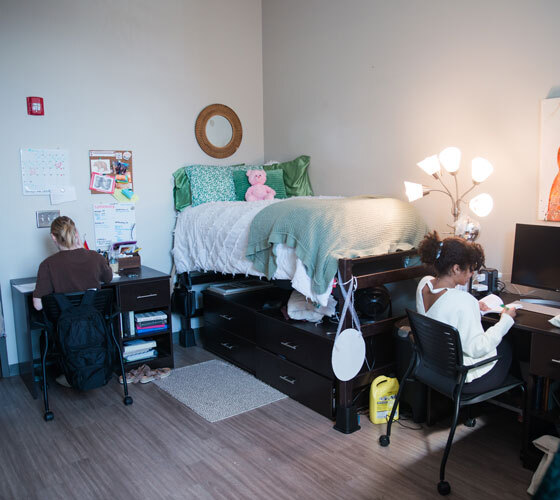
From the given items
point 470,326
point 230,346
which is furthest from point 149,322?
point 470,326

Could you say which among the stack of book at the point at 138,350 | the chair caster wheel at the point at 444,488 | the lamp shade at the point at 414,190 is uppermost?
the lamp shade at the point at 414,190

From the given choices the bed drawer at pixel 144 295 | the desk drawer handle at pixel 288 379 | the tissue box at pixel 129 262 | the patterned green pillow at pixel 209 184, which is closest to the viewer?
the desk drawer handle at pixel 288 379

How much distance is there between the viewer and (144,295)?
10.3ft

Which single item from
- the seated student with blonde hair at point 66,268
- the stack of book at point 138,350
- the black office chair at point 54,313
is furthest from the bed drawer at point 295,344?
the seated student with blonde hair at point 66,268

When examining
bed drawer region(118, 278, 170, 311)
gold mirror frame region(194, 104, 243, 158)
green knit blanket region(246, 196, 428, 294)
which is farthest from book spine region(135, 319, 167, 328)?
gold mirror frame region(194, 104, 243, 158)

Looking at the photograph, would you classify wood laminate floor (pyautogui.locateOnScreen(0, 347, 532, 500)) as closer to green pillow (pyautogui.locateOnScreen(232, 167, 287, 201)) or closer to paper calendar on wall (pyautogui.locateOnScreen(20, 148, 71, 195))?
paper calendar on wall (pyautogui.locateOnScreen(20, 148, 71, 195))

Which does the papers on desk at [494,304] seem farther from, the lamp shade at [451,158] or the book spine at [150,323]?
the book spine at [150,323]

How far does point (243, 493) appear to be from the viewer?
198cm

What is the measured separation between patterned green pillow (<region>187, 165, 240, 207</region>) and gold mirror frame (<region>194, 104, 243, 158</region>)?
233 mm

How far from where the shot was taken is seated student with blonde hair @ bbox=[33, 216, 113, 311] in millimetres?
2605

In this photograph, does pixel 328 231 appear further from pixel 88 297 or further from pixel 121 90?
pixel 121 90

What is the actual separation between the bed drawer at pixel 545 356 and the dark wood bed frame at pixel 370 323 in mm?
762

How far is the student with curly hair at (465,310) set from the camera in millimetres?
1963

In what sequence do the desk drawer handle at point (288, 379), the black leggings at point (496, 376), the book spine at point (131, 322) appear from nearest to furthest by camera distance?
the black leggings at point (496, 376), the desk drawer handle at point (288, 379), the book spine at point (131, 322)
